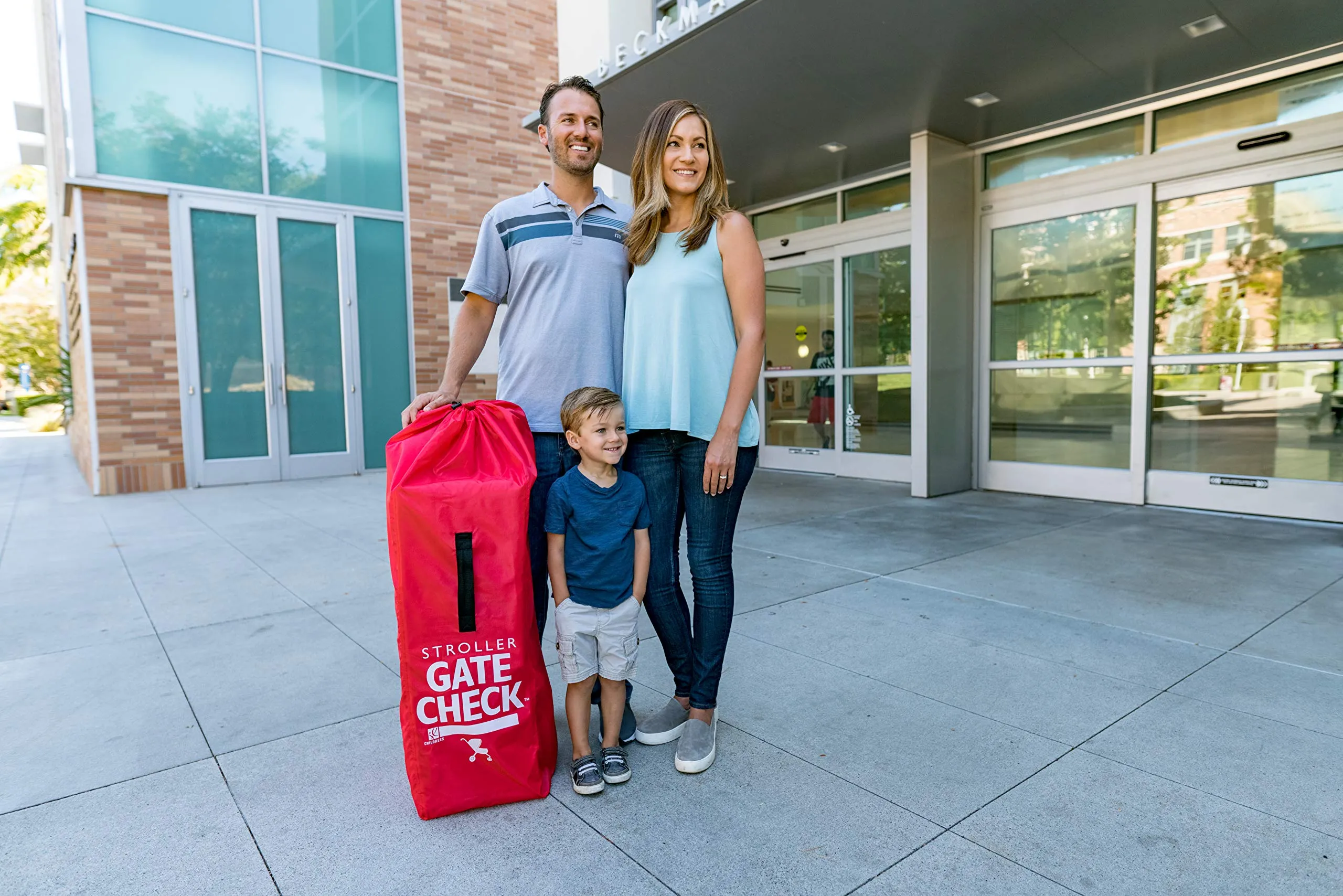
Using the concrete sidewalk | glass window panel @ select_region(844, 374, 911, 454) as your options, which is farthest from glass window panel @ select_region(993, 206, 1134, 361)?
the concrete sidewalk

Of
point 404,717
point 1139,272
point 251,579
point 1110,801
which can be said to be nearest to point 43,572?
point 251,579

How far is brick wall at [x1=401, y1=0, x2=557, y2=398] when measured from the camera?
974cm

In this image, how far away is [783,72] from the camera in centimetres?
534

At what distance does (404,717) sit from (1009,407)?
612 centimetres

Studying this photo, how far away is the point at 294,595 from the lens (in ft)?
12.9

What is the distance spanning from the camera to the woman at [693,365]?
207 cm

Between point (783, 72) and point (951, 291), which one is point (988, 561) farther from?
point (783, 72)

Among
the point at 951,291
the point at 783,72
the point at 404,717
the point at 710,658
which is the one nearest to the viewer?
the point at 404,717

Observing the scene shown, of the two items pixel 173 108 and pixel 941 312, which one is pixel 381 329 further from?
pixel 941 312

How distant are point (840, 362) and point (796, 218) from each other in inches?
67.4

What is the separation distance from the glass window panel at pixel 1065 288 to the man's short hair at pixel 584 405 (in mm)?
5401

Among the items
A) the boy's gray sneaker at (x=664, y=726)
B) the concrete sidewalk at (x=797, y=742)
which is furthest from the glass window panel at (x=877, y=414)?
the boy's gray sneaker at (x=664, y=726)

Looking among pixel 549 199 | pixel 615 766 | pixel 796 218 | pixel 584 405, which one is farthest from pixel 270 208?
pixel 615 766

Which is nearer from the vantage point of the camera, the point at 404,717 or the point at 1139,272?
the point at 404,717
